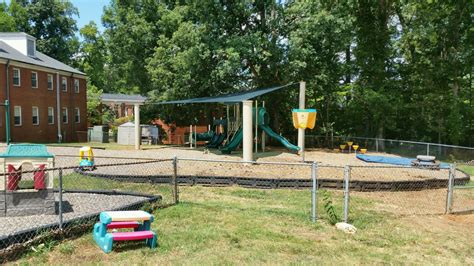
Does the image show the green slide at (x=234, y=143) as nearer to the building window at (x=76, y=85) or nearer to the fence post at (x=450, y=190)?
the fence post at (x=450, y=190)

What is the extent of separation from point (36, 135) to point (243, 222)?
94.5ft

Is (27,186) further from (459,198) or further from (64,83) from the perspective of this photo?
(64,83)

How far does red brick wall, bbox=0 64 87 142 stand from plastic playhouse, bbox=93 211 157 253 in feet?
A: 85.2

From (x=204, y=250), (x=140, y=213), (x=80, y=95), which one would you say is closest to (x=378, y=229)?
(x=204, y=250)

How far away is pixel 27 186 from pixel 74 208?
3.14 feet

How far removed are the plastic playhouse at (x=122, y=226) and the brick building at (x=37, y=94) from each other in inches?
1022

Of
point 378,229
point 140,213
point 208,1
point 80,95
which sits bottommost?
point 378,229

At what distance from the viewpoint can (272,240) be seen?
264 inches

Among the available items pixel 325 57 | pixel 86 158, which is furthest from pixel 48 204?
pixel 325 57

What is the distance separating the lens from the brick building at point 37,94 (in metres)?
29.3

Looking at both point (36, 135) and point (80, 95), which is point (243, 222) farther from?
point (80, 95)

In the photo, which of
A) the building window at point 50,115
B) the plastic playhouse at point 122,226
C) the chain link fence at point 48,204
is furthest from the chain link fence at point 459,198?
the building window at point 50,115

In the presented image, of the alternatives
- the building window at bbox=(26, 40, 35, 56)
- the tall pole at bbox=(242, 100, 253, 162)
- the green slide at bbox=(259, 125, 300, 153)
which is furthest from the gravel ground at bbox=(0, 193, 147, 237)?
the building window at bbox=(26, 40, 35, 56)

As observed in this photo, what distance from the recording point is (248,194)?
34.8 ft
